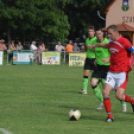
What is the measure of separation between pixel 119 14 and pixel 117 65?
30.3 metres

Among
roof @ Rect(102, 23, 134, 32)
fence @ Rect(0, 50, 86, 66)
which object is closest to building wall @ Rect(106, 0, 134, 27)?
roof @ Rect(102, 23, 134, 32)

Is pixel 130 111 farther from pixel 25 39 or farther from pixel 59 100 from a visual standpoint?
pixel 25 39

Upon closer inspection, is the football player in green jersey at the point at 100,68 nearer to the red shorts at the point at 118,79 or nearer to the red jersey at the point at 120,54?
the red shorts at the point at 118,79

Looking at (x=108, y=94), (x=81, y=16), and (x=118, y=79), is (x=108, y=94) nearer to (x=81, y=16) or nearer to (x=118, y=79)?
(x=118, y=79)

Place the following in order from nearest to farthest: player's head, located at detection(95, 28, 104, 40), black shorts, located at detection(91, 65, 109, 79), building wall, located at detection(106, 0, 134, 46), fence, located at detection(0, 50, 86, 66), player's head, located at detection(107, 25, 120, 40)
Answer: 1. player's head, located at detection(107, 25, 120, 40)
2. player's head, located at detection(95, 28, 104, 40)
3. black shorts, located at detection(91, 65, 109, 79)
4. fence, located at detection(0, 50, 86, 66)
5. building wall, located at detection(106, 0, 134, 46)

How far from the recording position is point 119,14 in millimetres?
37875

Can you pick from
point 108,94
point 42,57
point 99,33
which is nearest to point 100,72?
point 99,33

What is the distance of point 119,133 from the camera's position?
7008 millimetres

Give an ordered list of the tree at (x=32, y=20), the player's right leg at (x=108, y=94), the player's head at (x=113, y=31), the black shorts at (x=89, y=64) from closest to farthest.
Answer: the player's head at (x=113, y=31) → the player's right leg at (x=108, y=94) → the black shorts at (x=89, y=64) → the tree at (x=32, y=20)

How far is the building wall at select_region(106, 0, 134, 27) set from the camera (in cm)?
3726

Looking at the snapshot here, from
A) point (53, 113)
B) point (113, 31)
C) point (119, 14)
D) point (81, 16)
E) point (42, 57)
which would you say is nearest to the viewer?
point (113, 31)

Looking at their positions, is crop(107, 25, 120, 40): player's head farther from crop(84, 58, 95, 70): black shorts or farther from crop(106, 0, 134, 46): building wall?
crop(106, 0, 134, 46): building wall

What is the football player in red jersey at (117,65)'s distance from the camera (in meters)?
8.05

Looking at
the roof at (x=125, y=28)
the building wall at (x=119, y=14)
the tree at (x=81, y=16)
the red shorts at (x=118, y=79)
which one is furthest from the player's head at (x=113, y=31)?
the tree at (x=81, y=16)
